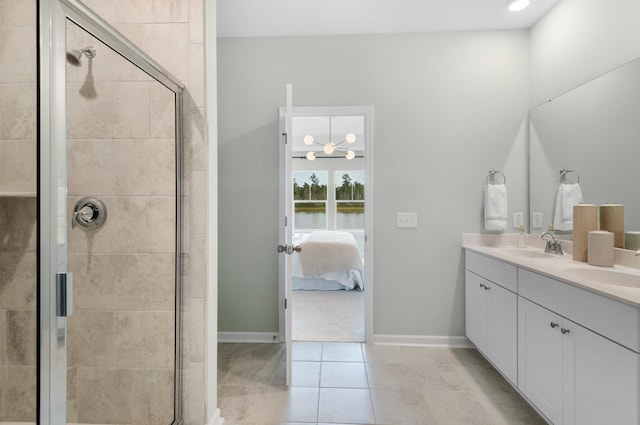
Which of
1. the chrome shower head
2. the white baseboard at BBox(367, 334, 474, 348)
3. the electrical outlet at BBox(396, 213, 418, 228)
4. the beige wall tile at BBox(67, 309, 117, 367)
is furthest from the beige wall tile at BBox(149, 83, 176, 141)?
the white baseboard at BBox(367, 334, 474, 348)

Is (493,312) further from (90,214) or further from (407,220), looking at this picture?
(90,214)

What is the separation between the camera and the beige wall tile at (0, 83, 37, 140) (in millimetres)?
1014

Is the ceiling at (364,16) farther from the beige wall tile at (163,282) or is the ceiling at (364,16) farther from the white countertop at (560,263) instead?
the beige wall tile at (163,282)

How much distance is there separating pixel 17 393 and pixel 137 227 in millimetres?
728

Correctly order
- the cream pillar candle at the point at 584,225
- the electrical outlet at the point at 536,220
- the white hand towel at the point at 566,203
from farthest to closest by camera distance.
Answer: the electrical outlet at the point at 536,220
the white hand towel at the point at 566,203
the cream pillar candle at the point at 584,225

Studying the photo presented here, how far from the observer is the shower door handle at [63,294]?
96cm

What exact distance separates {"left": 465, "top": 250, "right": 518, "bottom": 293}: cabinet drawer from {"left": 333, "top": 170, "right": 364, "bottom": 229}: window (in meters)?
4.89

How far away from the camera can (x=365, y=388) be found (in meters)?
2.17

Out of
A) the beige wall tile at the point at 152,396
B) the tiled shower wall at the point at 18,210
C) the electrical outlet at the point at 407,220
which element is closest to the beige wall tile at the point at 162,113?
the tiled shower wall at the point at 18,210

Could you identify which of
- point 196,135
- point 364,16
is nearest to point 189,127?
point 196,135

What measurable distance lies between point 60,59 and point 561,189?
116 inches

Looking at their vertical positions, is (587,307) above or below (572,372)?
above

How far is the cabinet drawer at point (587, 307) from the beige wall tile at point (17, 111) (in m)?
2.13

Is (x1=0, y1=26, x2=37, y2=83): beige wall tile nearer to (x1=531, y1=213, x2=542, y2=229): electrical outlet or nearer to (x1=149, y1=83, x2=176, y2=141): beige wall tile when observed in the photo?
(x1=149, y1=83, x2=176, y2=141): beige wall tile
